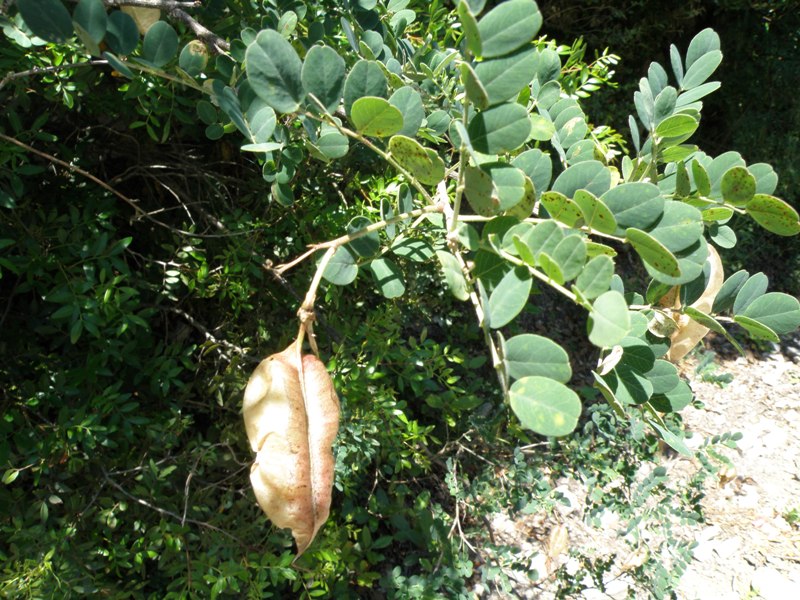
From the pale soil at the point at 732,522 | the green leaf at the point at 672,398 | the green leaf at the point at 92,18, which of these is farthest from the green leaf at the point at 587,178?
the pale soil at the point at 732,522

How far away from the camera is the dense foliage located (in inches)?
22.0

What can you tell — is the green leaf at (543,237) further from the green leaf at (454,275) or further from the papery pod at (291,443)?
the papery pod at (291,443)

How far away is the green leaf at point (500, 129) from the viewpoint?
0.51 meters

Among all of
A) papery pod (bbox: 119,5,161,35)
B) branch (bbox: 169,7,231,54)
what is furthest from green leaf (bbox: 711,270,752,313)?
papery pod (bbox: 119,5,161,35)

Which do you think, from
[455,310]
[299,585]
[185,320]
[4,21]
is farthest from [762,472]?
[4,21]

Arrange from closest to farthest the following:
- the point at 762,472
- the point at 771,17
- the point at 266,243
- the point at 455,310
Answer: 1. the point at 266,243
2. the point at 455,310
3. the point at 762,472
4. the point at 771,17

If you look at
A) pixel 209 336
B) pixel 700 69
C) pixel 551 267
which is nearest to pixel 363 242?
pixel 551 267

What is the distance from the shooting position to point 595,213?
0.57 meters

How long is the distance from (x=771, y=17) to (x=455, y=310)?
2666 millimetres

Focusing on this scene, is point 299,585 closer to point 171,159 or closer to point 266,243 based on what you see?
point 266,243

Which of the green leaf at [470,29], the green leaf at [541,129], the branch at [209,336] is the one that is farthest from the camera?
the branch at [209,336]

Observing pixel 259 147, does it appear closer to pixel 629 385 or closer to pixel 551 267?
pixel 551 267

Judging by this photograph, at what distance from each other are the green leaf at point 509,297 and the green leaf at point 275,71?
25 centimetres

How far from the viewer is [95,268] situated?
3.84 feet
